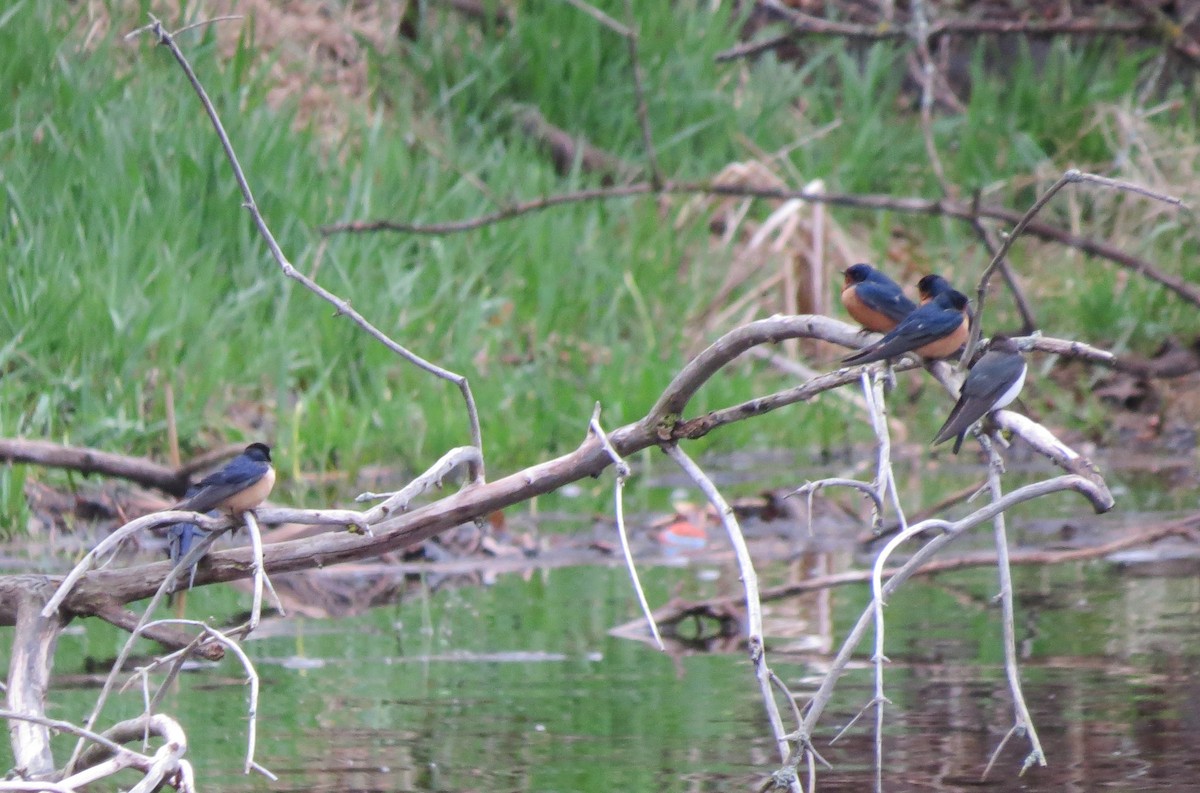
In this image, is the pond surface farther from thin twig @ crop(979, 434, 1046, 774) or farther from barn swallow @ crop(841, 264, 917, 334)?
barn swallow @ crop(841, 264, 917, 334)

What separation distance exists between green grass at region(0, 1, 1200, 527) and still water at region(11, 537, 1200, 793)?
1724 mm

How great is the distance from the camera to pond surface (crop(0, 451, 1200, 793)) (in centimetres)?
405

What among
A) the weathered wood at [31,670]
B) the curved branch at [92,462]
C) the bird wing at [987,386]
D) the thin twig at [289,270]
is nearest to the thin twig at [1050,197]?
the bird wing at [987,386]

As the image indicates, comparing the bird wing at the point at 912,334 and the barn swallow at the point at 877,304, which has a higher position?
the barn swallow at the point at 877,304

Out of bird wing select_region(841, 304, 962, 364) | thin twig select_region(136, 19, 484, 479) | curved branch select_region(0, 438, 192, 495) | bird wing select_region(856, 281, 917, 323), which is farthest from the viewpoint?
curved branch select_region(0, 438, 192, 495)

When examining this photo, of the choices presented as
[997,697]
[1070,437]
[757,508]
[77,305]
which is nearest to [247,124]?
[77,305]

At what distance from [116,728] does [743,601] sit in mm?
2763

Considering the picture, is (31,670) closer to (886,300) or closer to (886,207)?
(886,300)

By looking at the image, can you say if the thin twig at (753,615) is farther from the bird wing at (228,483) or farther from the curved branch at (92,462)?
the curved branch at (92,462)

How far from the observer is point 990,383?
355cm

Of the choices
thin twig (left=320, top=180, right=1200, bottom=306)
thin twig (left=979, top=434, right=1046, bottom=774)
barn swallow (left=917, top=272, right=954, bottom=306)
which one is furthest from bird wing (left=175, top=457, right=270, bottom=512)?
thin twig (left=320, top=180, right=1200, bottom=306)

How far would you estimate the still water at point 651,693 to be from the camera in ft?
13.3

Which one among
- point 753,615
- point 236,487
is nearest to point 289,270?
point 236,487

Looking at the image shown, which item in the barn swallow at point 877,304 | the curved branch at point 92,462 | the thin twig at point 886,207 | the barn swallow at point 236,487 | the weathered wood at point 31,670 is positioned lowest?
the weathered wood at point 31,670
